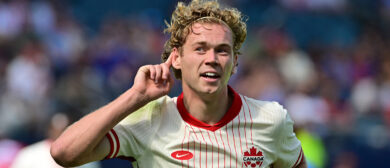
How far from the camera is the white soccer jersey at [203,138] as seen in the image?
151 inches

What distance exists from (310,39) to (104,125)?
32.5 feet

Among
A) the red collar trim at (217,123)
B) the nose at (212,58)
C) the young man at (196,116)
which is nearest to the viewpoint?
the young man at (196,116)

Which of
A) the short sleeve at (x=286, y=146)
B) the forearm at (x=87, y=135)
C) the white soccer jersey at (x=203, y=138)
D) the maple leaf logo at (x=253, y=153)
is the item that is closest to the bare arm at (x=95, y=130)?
the forearm at (x=87, y=135)

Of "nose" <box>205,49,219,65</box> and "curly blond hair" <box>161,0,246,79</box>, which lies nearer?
"nose" <box>205,49,219,65</box>

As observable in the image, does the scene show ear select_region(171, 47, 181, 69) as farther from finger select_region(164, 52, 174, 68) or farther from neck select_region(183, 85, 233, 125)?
neck select_region(183, 85, 233, 125)

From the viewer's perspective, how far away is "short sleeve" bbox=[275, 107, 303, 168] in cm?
407

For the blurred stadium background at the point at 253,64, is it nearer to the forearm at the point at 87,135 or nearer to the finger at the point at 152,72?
the finger at the point at 152,72

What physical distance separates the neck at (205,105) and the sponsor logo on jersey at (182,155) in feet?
0.87

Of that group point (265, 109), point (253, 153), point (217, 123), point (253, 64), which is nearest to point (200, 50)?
point (217, 123)

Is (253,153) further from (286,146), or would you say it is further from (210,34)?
(210,34)

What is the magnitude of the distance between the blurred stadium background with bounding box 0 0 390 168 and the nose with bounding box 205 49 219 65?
4.65 m

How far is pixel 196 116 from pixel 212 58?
40 centimetres

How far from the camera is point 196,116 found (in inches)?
158

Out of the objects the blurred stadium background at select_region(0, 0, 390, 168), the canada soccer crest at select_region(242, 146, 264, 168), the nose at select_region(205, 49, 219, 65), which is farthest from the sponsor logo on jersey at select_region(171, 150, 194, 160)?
the blurred stadium background at select_region(0, 0, 390, 168)
